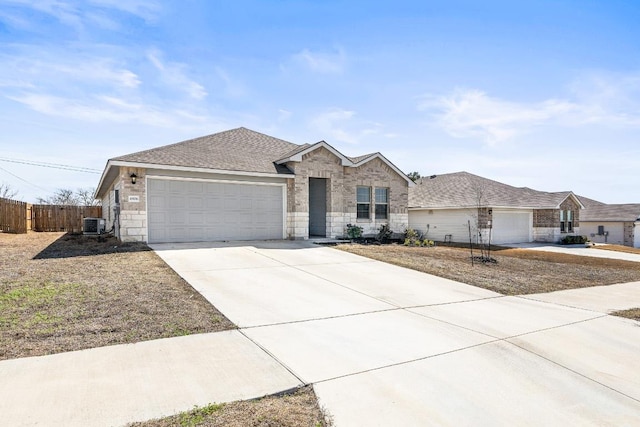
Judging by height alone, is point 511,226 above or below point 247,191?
below

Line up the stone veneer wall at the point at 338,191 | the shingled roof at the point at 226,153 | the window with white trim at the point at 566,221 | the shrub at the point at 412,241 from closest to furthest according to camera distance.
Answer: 1. the shingled roof at the point at 226,153
2. the stone veneer wall at the point at 338,191
3. the shrub at the point at 412,241
4. the window with white trim at the point at 566,221

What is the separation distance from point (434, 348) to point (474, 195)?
65.8ft

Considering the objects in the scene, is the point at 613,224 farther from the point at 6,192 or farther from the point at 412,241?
the point at 6,192

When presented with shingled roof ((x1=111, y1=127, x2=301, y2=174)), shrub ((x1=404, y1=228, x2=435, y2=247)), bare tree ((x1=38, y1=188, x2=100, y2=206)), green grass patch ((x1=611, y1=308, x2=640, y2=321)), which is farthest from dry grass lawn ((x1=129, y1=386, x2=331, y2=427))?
bare tree ((x1=38, y1=188, x2=100, y2=206))

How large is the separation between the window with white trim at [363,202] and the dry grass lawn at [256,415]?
15.4 m

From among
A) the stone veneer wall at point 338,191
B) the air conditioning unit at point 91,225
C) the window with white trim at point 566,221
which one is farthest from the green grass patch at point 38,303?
the window with white trim at point 566,221

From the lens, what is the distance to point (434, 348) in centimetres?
470

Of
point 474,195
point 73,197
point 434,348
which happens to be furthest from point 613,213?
point 73,197

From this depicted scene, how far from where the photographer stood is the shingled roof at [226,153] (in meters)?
13.8

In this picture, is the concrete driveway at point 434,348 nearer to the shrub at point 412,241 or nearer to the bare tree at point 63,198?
the shrub at point 412,241

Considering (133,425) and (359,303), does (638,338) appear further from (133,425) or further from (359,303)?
(133,425)

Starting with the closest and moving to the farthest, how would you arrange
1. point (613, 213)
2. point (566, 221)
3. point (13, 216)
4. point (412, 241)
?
point (412, 241), point (13, 216), point (566, 221), point (613, 213)

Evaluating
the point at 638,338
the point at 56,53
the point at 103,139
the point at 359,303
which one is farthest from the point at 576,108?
the point at 103,139

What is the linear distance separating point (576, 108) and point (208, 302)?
571 inches
